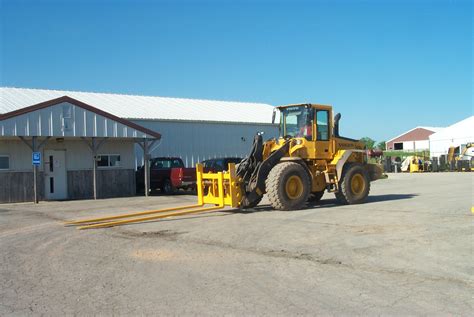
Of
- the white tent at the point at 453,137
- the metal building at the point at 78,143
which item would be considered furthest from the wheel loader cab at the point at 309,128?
the white tent at the point at 453,137

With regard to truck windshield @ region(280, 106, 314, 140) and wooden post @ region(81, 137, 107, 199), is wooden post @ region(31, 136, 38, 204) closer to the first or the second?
wooden post @ region(81, 137, 107, 199)

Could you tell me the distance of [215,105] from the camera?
37312 mm

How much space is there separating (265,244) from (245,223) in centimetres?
288

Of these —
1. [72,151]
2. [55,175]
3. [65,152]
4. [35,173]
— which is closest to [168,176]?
[72,151]

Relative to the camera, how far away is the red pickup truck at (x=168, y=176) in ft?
77.0

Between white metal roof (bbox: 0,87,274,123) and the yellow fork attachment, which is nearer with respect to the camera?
the yellow fork attachment

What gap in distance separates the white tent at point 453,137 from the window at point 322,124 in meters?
39.0

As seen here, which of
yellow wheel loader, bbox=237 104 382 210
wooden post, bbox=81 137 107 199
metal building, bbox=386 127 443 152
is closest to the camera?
yellow wheel loader, bbox=237 104 382 210

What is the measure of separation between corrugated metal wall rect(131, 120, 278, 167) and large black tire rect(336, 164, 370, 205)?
1350 cm

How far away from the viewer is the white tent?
50.3 metres

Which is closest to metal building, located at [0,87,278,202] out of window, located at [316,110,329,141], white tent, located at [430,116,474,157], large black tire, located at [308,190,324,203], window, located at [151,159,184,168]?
window, located at [151,159,184,168]

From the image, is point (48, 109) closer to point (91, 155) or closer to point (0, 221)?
point (91, 155)

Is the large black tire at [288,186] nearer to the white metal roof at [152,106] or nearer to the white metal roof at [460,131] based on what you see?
the white metal roof at [152,106]

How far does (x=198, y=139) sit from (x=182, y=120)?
1.65 m
